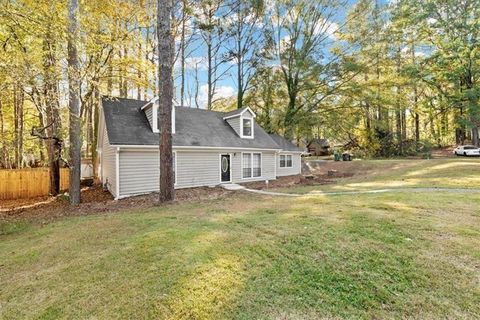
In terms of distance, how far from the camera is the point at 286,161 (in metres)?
20.2

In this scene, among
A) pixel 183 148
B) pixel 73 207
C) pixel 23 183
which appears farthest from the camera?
pixel 183 148

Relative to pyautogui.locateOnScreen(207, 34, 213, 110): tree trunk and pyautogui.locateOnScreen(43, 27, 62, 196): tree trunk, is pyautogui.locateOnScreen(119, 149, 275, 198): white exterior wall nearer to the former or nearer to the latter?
pyautogui.locateOnScreen(43, 27, 62, 196): tree trunk

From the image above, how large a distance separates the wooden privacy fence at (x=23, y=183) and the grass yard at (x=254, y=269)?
8.45m

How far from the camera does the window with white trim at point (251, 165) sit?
51.7 feet

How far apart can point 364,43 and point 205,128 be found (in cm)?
1565

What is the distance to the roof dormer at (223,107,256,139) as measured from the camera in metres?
16.3

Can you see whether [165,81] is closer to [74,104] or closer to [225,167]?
[74,104]

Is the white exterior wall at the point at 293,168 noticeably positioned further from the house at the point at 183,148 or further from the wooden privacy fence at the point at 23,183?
the wooden privacy fence at the point at 23,183

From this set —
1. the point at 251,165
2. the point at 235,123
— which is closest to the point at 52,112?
the point at 235,123

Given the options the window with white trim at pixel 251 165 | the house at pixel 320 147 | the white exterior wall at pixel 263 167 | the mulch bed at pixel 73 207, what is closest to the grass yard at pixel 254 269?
the mulch bed at pixel 73 207

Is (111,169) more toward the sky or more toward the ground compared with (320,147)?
more toward the ground

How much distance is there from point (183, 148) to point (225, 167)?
3.12 meters

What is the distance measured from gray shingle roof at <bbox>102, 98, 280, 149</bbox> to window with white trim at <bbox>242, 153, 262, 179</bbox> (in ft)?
2.18

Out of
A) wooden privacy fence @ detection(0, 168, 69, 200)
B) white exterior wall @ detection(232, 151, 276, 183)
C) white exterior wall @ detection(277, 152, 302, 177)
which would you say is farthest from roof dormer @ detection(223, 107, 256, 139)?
wooden privacy fence @ detection(0, 168, 69, 200)
